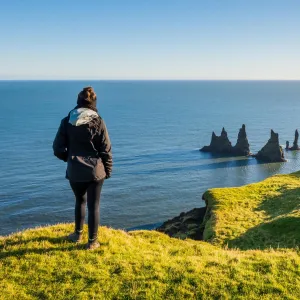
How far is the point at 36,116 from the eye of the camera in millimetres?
186000

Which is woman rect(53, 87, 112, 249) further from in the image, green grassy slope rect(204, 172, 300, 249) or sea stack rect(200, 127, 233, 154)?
sea stack rect(200, 127, 233, 154)

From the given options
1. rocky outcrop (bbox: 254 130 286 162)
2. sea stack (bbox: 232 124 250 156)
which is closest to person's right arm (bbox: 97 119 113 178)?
rocky outcrop (bbox: 254 130 286 162)

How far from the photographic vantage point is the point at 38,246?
1073 centimetres

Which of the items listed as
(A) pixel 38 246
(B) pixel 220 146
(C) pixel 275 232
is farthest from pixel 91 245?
(B) pixel 220 146

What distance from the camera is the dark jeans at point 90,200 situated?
1013 centimetres

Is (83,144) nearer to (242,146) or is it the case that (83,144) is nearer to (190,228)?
(190,228)

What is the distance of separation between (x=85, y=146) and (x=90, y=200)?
1.58m

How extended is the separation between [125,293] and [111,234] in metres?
3.60

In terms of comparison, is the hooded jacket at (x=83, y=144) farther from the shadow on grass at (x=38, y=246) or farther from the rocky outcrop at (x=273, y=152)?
the rocky outcrop at (x=273, y=152)

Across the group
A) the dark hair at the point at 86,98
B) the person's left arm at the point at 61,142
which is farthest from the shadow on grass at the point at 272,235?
the dark hair at the point at 86,98

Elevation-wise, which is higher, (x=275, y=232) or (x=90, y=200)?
(x=90, y=200)

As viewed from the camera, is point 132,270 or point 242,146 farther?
point 242,146

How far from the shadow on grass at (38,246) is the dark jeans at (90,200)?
2.27 ft

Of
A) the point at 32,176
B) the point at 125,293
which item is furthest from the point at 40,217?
the point at 125,293
